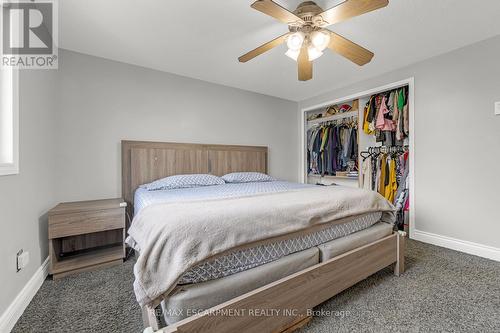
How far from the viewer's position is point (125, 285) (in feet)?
5.63

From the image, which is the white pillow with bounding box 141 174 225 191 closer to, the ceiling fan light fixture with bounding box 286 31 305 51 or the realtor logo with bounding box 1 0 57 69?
the realtor logo with bounding box 1 0 57 69

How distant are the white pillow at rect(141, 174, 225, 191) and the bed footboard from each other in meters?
1.47

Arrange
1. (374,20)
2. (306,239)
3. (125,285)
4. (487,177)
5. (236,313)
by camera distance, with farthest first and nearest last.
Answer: (487,177), (374,20), (125,285), (306,239), (236,313)

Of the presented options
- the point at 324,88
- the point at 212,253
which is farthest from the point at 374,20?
the point at 212,253

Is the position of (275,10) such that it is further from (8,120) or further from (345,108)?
(345,108)

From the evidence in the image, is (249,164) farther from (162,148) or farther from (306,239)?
(306,239)

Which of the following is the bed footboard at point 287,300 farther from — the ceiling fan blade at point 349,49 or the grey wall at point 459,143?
the ceiling fan blade at point 349,49

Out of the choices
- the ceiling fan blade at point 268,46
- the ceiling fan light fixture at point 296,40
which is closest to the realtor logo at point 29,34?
the ceiling fan blade at point 268,46

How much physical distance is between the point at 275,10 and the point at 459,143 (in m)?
2.39

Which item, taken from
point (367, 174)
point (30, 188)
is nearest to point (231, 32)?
point (30, 188)

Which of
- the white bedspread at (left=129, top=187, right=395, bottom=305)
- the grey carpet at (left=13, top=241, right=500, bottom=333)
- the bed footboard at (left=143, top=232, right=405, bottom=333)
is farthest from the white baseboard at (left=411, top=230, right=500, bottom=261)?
the white bedspread at (left=129, top=187, right=395, bottom=305)

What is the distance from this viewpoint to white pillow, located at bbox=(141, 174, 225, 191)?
2.42m

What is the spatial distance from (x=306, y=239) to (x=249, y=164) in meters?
2.22

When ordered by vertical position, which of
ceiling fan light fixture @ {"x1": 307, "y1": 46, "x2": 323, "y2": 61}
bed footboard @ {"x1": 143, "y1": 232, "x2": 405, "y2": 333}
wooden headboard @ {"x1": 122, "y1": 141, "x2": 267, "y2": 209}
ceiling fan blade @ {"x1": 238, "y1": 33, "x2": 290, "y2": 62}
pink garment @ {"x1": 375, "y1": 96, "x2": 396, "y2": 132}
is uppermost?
ceiling fan blade @ {"x1": 238, "y1": 33, "x2": 290, "y2": 62}
